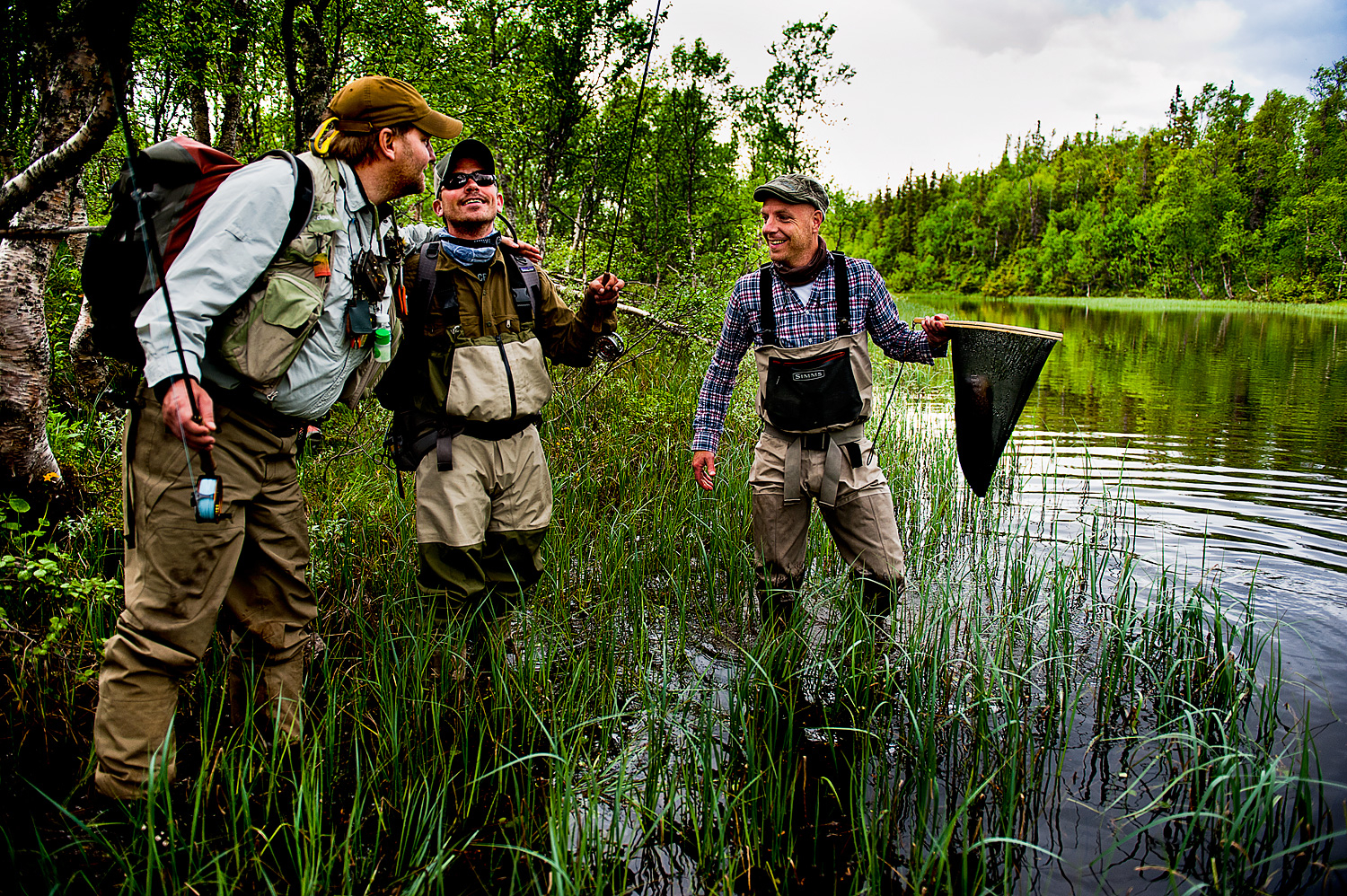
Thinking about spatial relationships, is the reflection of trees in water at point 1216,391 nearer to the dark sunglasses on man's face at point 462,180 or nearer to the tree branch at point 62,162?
the dark sunglasses on man's face at point 462,180

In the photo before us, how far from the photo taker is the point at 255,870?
208 cm

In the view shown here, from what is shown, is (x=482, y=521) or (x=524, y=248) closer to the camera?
(x=482, y=521)

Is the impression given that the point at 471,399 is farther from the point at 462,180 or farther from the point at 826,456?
the point at 826,456

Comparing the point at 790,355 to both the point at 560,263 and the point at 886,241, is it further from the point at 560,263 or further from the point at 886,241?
the point at 886,241

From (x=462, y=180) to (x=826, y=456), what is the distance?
1892mm

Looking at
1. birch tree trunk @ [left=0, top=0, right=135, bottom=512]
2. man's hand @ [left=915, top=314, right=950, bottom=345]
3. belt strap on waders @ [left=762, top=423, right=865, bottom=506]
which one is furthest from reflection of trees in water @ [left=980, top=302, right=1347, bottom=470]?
birch tree trunk @ [left=0, top=0, right=135, bottom=512]

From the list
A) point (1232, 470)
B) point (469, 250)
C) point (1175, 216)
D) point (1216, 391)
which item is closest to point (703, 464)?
point (469, 250)

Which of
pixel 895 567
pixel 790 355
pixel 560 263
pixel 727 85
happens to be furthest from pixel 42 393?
pixel 727 85

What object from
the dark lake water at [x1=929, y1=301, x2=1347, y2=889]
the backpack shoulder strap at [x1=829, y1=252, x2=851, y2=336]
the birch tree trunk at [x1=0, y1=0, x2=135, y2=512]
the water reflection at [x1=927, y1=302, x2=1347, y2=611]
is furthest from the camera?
the water reflection at [x1=927, y1=302, x2=1347, y2=611]

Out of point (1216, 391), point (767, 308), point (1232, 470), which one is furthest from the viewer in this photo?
point (1216, 391)

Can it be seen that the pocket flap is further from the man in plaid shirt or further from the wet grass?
the man in plaid shirt

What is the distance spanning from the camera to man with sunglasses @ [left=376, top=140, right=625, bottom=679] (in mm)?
2828

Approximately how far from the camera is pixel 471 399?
2.82 m

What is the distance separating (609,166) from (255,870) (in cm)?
1066
